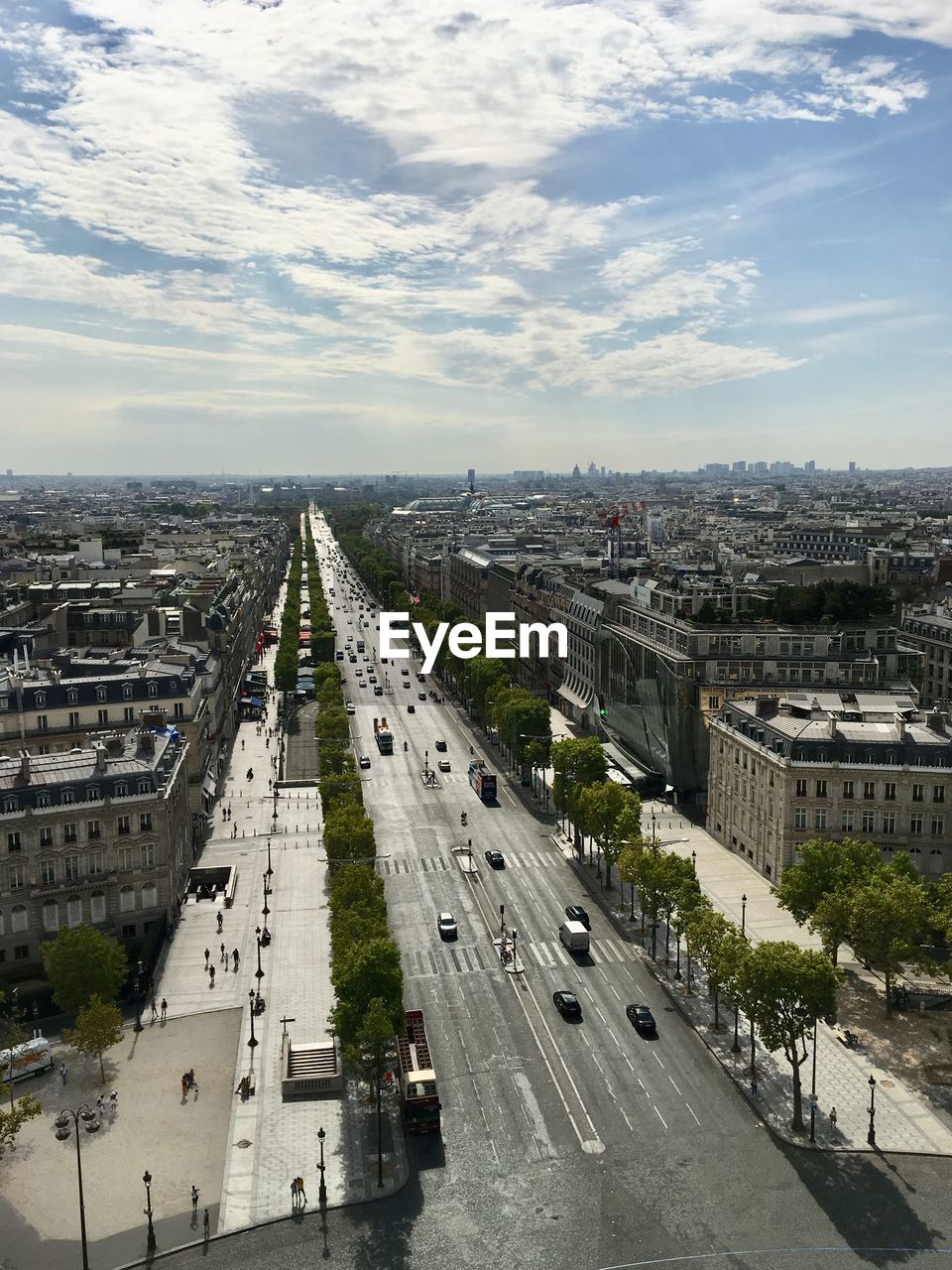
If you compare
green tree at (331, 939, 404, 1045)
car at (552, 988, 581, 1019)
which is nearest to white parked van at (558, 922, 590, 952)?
car at (552, 988, 581, 1019)

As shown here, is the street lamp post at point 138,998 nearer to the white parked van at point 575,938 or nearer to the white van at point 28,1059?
the white van at point 28,1059

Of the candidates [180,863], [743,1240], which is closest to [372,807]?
[180,863]

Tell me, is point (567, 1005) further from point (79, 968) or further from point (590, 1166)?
point (79, 968)

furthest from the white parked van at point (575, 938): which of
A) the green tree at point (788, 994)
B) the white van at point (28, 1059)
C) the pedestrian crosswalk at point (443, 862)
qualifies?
the white van at point (28, 1059)

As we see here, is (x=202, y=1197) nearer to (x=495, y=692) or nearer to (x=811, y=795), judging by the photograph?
(x=811, y=795)

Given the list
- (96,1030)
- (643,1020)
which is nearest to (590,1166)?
(643,1020)

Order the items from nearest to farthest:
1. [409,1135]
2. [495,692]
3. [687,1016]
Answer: [409,1135]
[687,1016]
[495,692]
